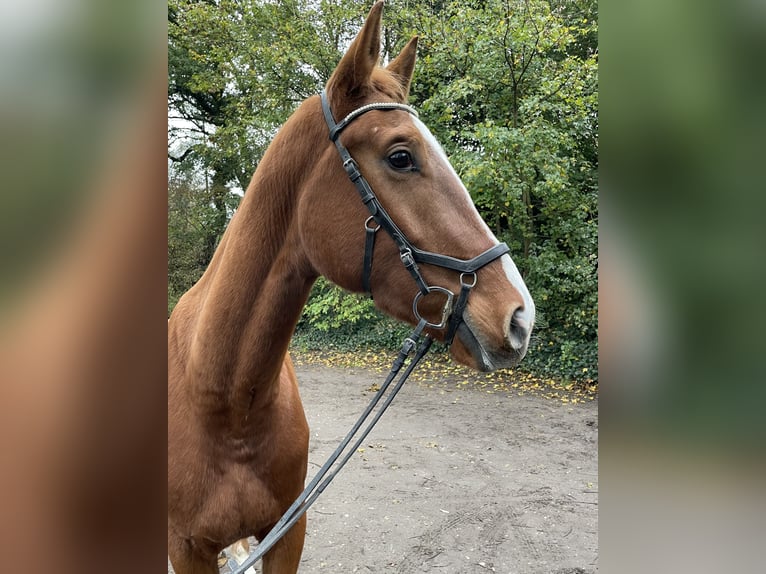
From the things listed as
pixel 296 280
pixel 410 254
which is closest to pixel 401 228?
pixel 410 254

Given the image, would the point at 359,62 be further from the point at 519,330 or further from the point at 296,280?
the point at 519,330

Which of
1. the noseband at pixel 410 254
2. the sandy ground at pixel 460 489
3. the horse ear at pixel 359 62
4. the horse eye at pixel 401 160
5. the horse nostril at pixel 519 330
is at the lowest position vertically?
the sandy ground at pixel 460 489

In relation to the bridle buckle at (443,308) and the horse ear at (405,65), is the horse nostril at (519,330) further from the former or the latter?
the horse ear at (405,65)

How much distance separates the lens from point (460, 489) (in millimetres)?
4527

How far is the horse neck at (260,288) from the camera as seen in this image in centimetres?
159

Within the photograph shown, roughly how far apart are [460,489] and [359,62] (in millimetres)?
4054

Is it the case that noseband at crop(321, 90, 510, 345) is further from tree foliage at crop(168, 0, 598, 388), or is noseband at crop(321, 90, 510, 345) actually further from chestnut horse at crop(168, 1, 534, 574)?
tree foliage at crop(168, 0, 598, 388)

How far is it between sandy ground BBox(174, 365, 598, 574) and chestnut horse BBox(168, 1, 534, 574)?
197 cm

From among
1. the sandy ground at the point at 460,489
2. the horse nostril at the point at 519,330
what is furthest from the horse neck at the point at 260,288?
the sandy ground at the point at 460,489

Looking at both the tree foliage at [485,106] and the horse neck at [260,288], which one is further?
the tree foliage at [485,106]

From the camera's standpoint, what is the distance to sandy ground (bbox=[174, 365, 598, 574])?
3.46m
